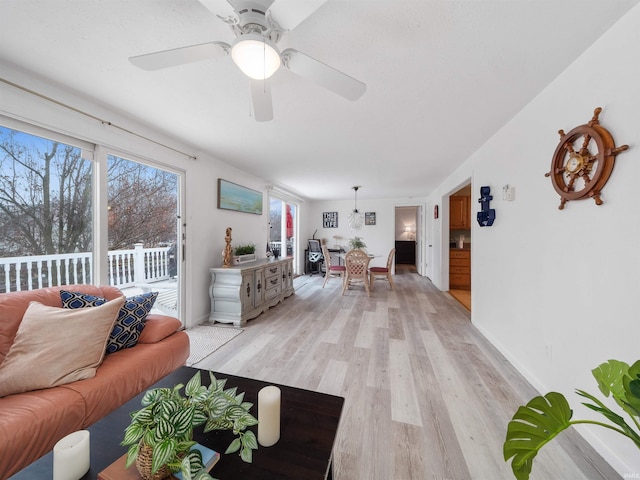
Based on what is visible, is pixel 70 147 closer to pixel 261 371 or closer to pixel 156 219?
pixel 156 219

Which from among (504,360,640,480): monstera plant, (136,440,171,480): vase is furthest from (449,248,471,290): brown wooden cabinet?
(136,440,171,480): vase

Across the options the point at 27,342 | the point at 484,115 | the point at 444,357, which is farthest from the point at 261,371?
the point at 484,115

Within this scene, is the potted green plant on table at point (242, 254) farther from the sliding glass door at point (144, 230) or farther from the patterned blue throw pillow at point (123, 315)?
the patterned blue throw pillow at point (123, 315)

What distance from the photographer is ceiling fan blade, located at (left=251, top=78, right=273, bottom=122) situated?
4.28 feet

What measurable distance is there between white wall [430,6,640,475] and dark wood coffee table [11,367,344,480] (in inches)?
55.9

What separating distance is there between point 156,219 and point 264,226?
224 cm

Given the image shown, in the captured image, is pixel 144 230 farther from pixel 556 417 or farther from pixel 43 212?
pixel 556 417

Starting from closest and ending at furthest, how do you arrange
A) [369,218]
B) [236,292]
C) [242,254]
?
[236,292] < [242,254] < [369,218]

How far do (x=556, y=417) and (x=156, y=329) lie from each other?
2055mm

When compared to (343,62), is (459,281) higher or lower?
lower

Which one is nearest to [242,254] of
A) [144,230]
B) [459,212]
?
[144,230]

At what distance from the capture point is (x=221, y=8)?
3.28 feet

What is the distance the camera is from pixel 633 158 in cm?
113

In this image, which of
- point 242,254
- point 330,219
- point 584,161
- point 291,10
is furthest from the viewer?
point 330,219
